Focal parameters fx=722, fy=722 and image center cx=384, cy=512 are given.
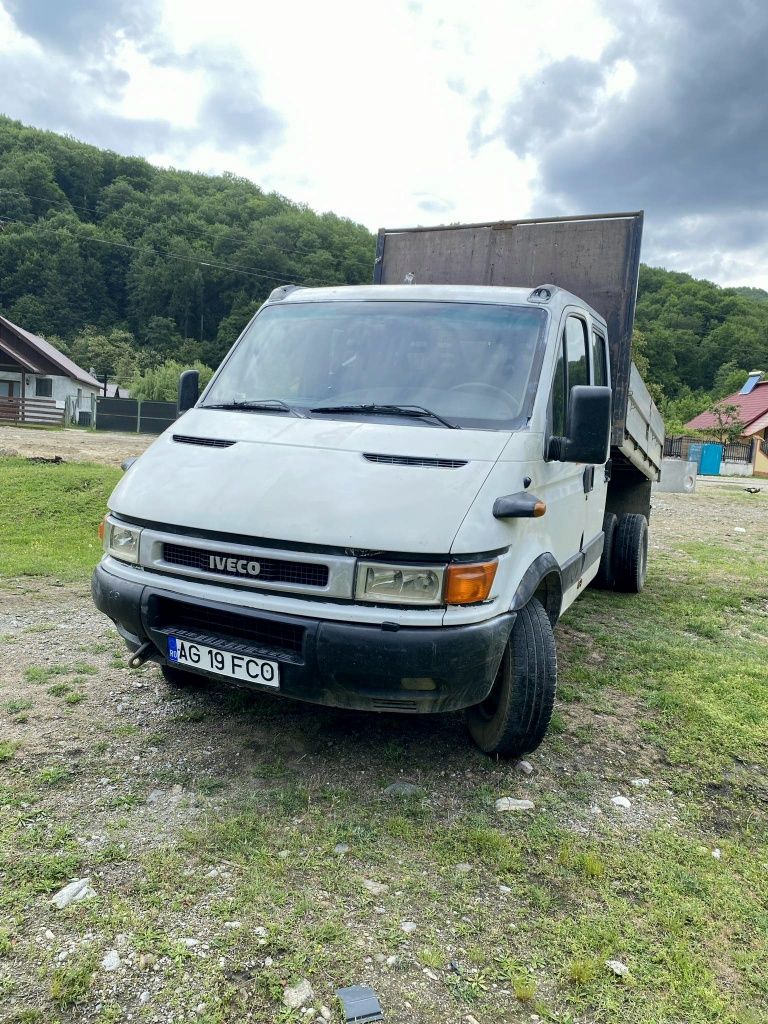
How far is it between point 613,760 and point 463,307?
2.47m

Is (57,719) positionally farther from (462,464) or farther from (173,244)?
(173,244)

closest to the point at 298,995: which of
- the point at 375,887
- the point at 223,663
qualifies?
the point at 375,887

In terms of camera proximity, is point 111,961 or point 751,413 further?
point 751,413

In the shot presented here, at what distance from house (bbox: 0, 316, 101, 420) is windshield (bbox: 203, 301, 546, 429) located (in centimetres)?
3819

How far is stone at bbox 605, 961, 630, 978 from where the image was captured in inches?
84.8

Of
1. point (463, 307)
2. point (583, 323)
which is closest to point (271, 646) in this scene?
point (463, 307)

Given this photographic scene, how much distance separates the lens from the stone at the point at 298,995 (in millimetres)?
2002

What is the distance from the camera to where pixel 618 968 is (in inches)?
85.7

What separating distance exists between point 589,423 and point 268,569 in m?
1.61

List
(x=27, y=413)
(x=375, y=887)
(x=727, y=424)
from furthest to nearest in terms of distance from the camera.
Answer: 1. (x=727, y=424)
2. (x=27, y=413)
3. (x=375, y=887)

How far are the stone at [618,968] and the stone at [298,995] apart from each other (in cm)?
90

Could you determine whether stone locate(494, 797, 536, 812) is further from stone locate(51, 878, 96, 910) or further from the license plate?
stone locate(51, 878, 96, 910)

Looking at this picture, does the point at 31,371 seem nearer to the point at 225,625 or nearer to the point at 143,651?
the point at 143,651

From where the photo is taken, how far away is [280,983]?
2.06m
